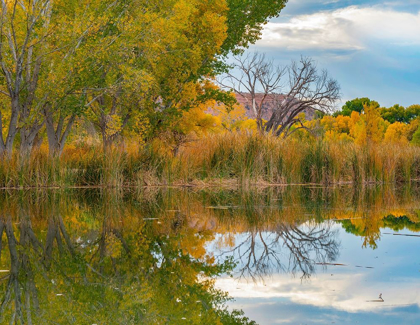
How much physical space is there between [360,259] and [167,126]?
49.9 ft

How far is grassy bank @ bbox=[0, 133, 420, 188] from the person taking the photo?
12445 millimetres

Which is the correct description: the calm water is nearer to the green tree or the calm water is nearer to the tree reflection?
the tree reflection

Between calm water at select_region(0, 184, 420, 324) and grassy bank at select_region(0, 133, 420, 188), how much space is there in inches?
195

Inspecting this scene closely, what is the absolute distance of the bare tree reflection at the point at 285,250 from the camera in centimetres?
413

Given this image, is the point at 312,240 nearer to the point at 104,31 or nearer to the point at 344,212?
the point at 344,212

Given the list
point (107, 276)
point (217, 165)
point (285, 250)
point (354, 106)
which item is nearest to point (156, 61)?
point (217, 165)

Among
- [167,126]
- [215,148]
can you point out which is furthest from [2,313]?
[167,126]

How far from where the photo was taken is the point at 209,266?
416 cm

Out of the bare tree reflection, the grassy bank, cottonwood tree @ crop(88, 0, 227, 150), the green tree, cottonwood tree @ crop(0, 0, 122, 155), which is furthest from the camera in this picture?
the green tree

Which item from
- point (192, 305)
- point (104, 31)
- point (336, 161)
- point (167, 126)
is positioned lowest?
→ point (192, 305)

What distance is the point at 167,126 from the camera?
19.3 meters

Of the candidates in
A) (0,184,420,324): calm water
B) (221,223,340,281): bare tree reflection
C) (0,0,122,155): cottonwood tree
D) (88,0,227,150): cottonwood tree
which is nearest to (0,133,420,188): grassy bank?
(0,0,122,155): cottonwood tree

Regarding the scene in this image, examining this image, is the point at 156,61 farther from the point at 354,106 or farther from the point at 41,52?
the point at 354,106

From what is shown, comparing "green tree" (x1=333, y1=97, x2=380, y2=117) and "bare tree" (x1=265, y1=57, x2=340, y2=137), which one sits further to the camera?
"green tree" (x1=333, y1=97, x2=380, y2=117)
